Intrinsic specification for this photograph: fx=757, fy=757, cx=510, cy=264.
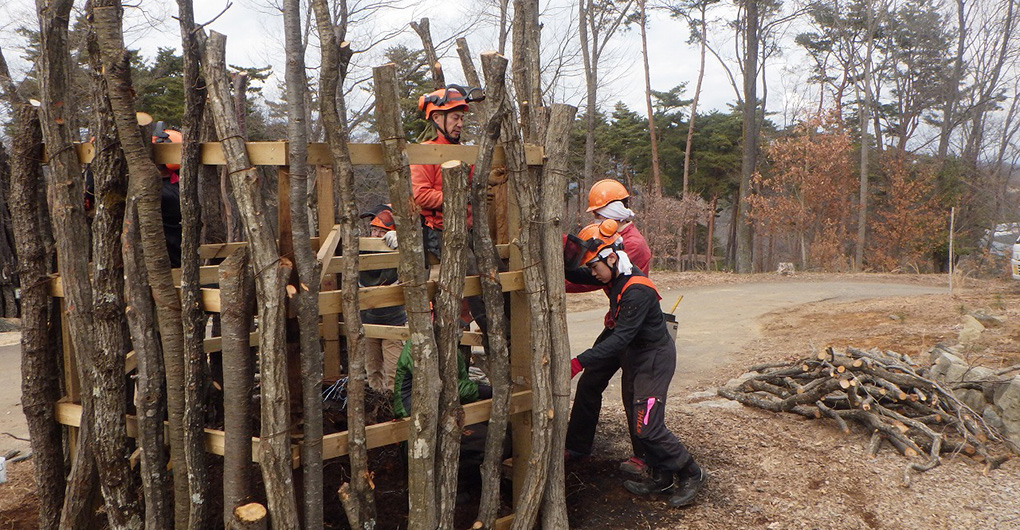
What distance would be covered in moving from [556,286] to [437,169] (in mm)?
1299

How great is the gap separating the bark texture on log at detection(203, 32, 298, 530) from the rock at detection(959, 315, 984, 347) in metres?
7.57

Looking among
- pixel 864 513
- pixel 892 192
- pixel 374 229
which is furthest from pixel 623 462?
pixel 892 192

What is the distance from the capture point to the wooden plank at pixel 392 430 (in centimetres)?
332

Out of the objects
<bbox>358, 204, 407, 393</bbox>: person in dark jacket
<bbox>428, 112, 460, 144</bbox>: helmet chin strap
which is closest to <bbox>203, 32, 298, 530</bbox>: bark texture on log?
<bbox>428, 112, 460, 144</bbox>: helmet chin strap

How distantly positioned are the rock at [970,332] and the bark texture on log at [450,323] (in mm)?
6809

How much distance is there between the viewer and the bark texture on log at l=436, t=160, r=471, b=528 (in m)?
3.40

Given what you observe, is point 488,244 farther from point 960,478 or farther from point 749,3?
point 749,3

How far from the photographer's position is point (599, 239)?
15.5ft

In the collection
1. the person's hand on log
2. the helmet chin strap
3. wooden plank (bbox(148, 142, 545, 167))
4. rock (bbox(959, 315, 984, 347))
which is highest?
the helmet chin strap

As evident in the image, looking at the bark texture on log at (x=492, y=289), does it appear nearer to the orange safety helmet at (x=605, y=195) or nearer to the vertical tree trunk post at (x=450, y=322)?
the vertical tree trunk post at (x=450, y=322)

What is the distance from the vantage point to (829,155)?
24234 mm

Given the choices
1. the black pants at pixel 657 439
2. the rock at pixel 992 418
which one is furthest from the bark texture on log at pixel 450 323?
the rock at pixel 992 418

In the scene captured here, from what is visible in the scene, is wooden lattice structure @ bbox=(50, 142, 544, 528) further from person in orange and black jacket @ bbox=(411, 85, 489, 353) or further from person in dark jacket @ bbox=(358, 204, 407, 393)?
person in dark jacket @ bbox=(358, 204, 407, 393)

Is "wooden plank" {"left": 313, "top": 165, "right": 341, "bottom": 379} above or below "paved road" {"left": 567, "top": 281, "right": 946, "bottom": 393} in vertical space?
above
